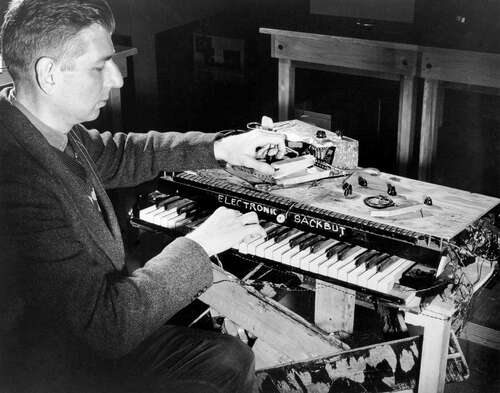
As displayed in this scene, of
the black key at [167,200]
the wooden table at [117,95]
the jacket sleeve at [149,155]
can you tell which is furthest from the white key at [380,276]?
the wooden table at [117,95]

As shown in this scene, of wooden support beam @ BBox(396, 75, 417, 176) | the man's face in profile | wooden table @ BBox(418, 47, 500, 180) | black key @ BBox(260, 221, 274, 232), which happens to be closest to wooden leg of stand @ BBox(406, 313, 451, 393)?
black key @ BBox(260, 221, 274, 232)

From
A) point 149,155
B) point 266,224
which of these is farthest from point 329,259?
point 149,155

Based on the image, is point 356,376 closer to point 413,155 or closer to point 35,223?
point 35,223

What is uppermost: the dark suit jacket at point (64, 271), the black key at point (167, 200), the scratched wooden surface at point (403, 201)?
the dark suit jacket at point (64, 271)

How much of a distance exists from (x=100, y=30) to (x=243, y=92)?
513 centimetres

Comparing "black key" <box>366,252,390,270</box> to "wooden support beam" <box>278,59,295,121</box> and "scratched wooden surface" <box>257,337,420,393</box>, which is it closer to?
"scratched wooden surface" <box>257,337,420,393</box>

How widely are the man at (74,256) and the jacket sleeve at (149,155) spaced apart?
411 mm

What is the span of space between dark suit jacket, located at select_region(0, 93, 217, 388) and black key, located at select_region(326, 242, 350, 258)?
80 centimetres

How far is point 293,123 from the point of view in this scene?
3.54 meters

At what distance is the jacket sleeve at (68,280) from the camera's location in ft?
6.18

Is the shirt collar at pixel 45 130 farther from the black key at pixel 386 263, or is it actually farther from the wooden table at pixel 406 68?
the wooden table at pixel 406 68

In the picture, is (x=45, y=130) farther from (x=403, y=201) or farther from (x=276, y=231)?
(x=403, y=201)

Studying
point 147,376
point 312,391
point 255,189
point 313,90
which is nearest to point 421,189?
point 255,189

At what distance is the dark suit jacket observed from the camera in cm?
189
